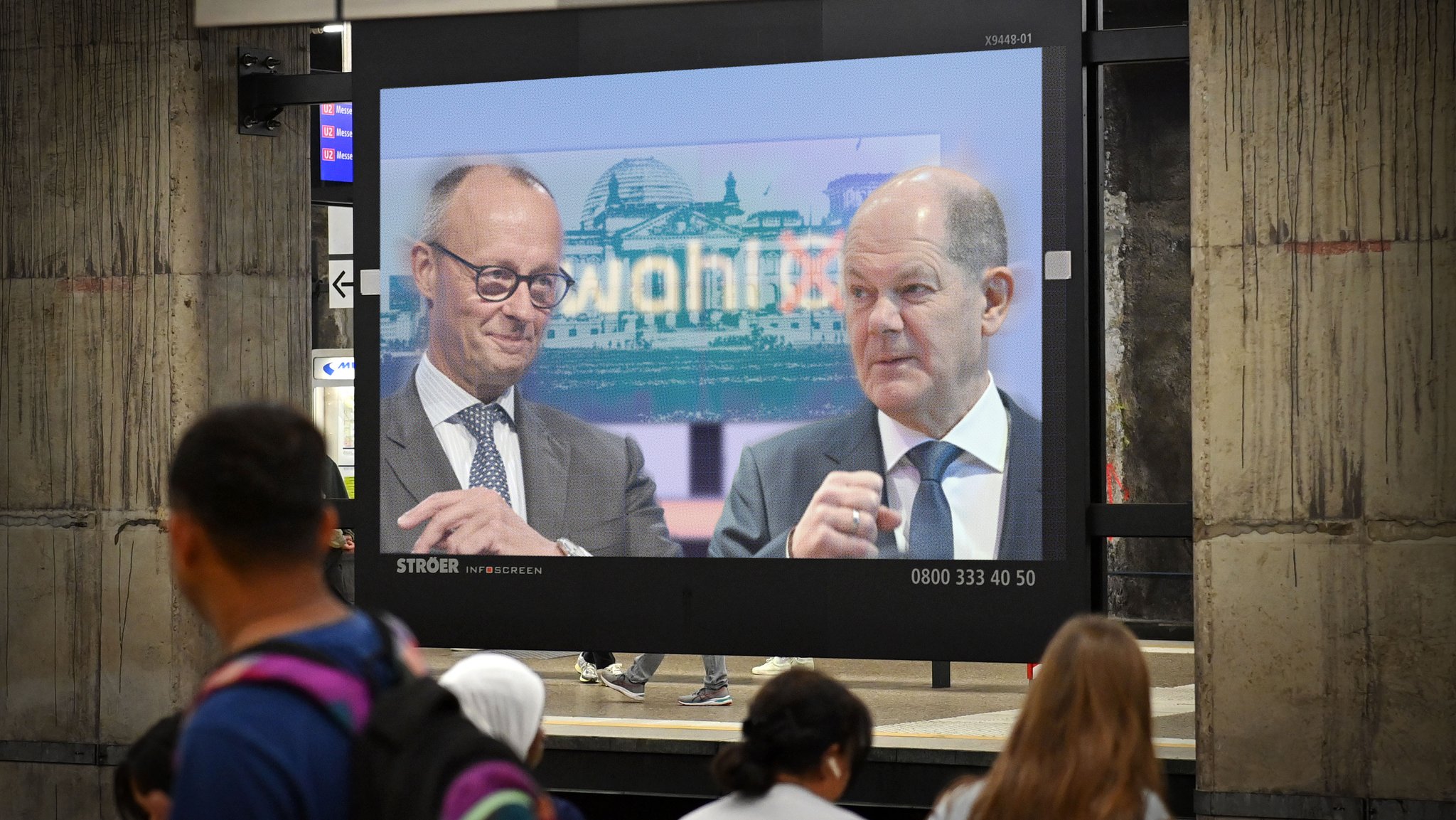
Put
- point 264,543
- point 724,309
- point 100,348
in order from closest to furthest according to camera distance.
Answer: point 264,543 < point 724,309 < point 100,348

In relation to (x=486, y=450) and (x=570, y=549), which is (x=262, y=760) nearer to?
(x=570, y=549)

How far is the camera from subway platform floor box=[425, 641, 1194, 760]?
19.4 ft

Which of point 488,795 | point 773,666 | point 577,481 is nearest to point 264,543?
point 488,795

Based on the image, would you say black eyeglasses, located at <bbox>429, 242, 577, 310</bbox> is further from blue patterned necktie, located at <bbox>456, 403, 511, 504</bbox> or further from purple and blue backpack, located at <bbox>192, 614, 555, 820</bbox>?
purple and blue backpack, located at <bbox>192, 614, 555, 820</bbox>

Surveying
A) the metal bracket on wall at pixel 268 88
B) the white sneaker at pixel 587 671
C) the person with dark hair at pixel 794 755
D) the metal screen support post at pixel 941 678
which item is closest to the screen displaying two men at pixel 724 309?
the metal bracket on wall at pixel 268 88

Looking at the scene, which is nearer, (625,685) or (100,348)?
(100,348)

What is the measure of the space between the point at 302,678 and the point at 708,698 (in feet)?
21.9

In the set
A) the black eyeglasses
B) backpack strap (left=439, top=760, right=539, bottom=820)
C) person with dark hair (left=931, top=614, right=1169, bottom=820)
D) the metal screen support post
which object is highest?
the black eyeglasses

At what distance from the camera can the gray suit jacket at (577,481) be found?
18.6 feet

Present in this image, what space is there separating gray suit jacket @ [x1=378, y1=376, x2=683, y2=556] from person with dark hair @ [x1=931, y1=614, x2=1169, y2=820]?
3210 millimetres

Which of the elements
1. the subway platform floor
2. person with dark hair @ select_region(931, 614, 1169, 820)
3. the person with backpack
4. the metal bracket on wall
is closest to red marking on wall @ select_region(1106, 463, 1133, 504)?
the subway platform floor

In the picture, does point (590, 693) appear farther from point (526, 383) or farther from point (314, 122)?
point (314, 122)

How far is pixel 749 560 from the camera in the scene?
5.56 m

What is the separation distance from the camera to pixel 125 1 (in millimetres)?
6133
